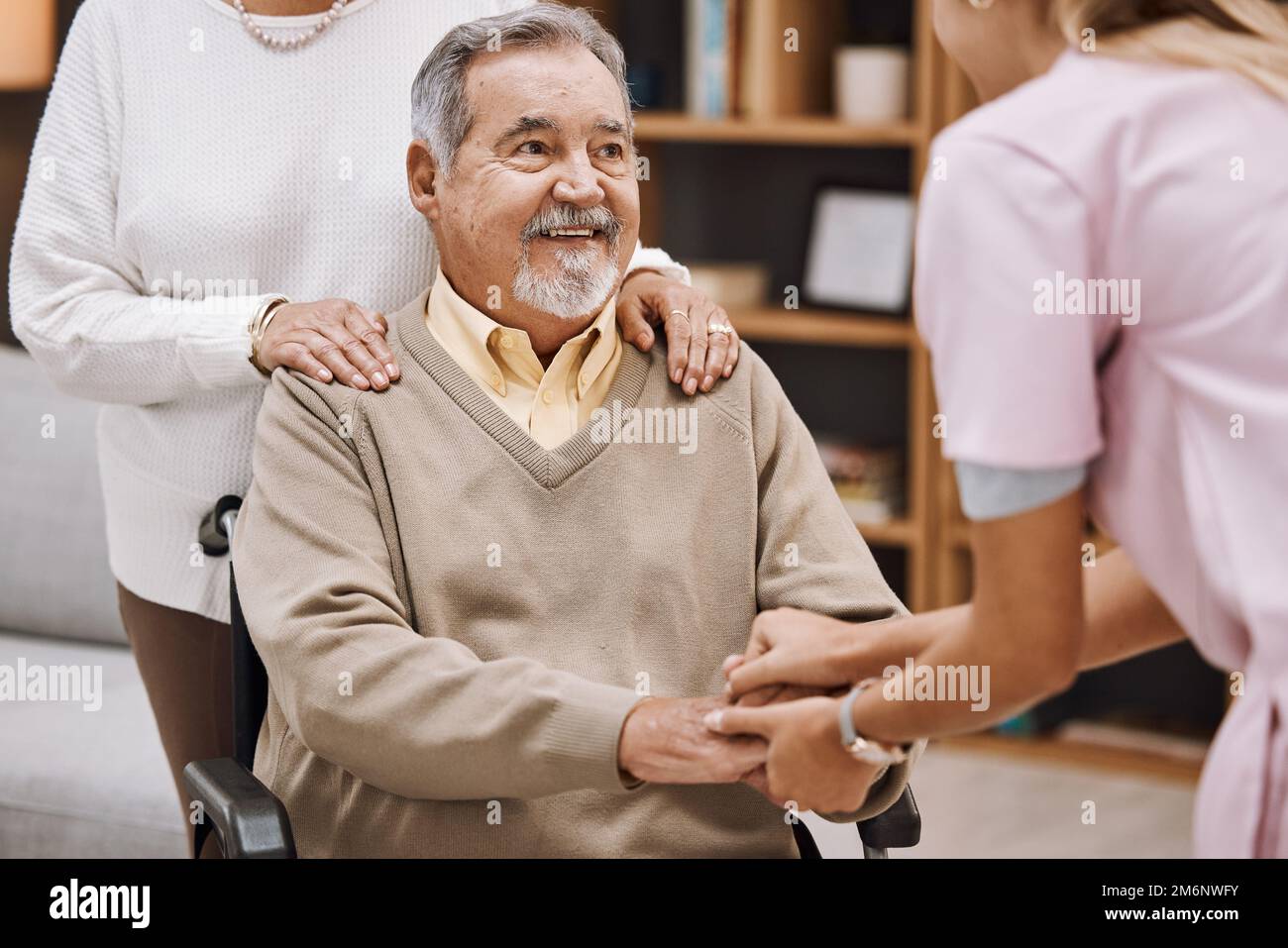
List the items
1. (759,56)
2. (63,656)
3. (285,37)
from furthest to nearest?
(759,56), (63,656), (285,37)

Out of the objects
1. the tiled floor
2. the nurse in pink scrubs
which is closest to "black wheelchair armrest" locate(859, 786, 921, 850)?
the nurse in pink scrubs

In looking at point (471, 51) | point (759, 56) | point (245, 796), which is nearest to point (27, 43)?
point (759, 56)

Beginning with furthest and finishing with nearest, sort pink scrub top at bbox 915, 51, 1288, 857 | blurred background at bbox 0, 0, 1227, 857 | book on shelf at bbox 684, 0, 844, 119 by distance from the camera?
book on shelf at bbox 684, 0, 844, 119 < blurred background at bbox 0, 0, 1227, 857 < pink scrub top at bbox 915, 51, 1288, 857

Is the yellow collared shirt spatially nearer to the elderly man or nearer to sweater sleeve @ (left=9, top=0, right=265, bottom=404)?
the elderly man

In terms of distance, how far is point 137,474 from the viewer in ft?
6.61

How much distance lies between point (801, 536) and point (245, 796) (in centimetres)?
67

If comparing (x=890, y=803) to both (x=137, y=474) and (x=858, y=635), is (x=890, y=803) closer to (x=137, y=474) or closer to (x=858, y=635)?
(x=858, y=635)

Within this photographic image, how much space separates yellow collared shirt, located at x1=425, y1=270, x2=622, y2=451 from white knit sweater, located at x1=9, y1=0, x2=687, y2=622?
0.18 m

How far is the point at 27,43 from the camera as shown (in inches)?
133

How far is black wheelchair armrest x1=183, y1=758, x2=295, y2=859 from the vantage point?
1592mm

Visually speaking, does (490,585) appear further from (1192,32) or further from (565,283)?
(1192,32)
